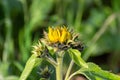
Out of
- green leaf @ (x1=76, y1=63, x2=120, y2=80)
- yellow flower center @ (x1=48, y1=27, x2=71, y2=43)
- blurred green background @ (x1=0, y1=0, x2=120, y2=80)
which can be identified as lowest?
green leaf @ (x1=76, y1=63, x2=120, y2=80)

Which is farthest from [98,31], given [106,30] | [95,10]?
[95,10]

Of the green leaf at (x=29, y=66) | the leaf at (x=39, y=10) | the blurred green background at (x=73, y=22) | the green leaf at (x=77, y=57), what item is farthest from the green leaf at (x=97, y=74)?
the leaf at (x=39, y=10)

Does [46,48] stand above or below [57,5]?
below

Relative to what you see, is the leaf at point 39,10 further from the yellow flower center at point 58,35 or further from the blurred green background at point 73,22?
the yellow flower center at point 58,35

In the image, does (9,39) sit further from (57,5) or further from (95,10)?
(95,10)

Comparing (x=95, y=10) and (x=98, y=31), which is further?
(x=95, y=10)

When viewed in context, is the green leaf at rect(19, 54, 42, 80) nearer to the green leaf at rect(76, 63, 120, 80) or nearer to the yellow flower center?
the yellow flower center

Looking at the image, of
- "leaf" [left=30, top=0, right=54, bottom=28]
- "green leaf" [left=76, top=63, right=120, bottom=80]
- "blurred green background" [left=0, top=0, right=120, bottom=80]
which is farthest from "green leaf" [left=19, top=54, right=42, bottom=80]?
"leaf" [left=30, top=0, right=54, bottom=28]
